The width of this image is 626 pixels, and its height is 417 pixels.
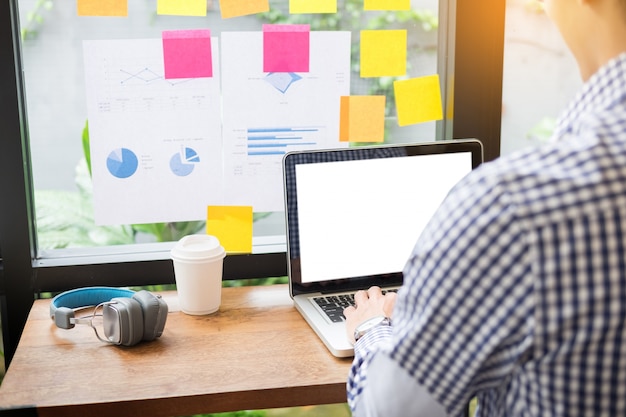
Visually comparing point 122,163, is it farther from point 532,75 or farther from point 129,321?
point 532,75

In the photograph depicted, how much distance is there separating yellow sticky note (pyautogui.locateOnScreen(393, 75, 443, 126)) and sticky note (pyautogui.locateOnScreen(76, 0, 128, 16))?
599mm

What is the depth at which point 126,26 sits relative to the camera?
5.07ft

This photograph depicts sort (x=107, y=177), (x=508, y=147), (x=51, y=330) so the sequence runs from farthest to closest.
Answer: (x=508, y=147) → (x=107, y=177) → (x=51, y=330)

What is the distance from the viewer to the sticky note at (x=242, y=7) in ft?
5.07

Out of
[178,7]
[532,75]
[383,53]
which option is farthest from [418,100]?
[178,7]

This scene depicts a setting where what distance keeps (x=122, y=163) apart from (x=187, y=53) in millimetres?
270

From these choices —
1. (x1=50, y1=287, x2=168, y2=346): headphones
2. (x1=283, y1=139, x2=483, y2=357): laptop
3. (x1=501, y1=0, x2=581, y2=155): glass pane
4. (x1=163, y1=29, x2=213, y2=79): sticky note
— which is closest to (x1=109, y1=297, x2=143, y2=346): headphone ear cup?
(x1=50, y1=287, x2=168, y2=346): headphones

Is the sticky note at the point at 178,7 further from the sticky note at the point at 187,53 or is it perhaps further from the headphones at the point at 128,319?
the headphones at the point at 128,319

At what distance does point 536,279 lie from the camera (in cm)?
62

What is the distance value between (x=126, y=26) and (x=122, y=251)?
1.57 ft

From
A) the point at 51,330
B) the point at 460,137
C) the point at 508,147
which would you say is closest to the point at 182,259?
the point at 51,330

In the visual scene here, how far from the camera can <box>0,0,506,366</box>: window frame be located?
1492mm

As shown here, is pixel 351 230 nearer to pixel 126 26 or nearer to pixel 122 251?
pixel 122 251

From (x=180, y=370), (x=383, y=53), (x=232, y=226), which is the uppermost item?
(x=383, y=53)
